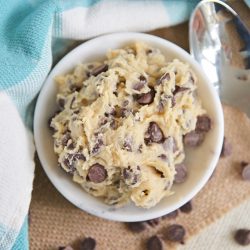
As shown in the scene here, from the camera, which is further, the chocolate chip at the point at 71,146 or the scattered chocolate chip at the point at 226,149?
the scattered chocolate chip at the point at 226,149

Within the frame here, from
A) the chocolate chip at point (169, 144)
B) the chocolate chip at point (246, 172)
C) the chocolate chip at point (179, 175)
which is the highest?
the chocolate chip at point (169, 144)

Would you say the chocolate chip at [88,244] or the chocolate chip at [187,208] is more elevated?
the chocolate chip at [187,208]

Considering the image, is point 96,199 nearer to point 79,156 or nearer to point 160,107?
point 79,156

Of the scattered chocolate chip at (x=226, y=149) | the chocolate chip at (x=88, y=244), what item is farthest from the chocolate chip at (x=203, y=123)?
the chocolate chip at (x=88, y=244)

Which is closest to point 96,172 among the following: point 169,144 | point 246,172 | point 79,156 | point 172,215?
point 79,156

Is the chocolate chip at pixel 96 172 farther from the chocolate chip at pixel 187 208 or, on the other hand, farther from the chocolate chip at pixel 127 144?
the chocolate chip at pixel 187 208

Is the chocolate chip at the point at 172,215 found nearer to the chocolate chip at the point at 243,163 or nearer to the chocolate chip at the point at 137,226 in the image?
the chocolate chip at the point at 137,226
